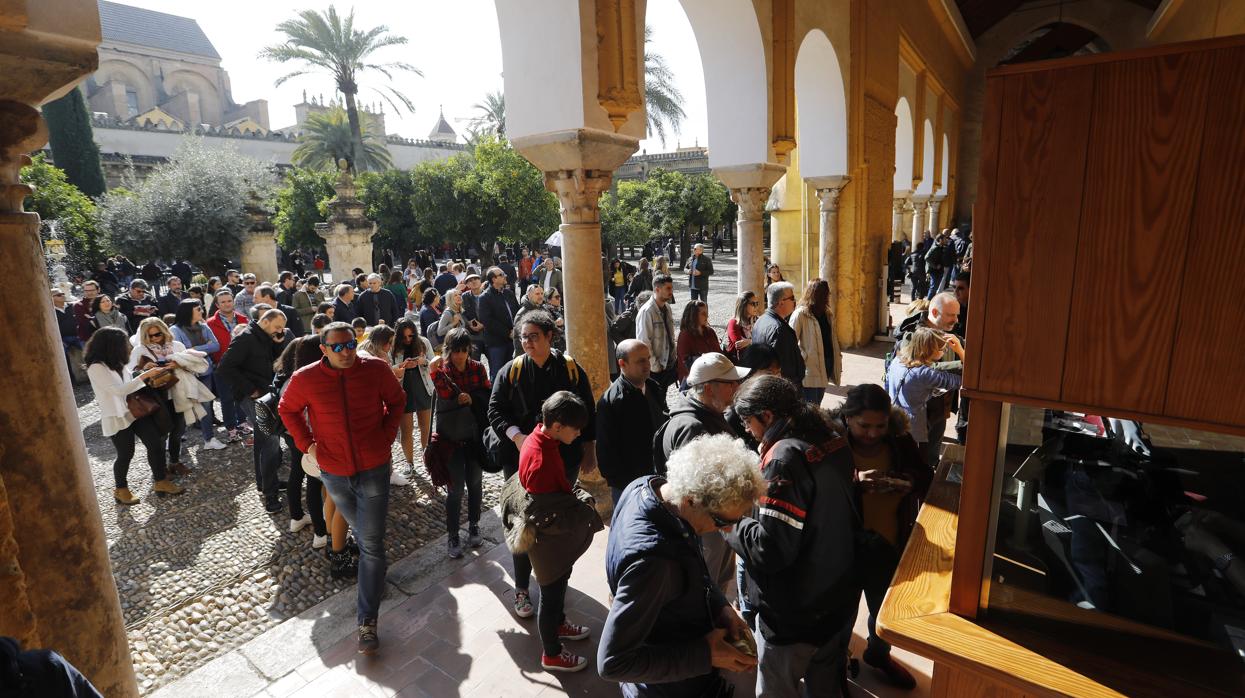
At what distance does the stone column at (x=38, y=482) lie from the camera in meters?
1.95

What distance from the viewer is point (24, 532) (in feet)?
6.59

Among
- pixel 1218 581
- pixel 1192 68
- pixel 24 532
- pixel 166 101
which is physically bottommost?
pixel 1218 581

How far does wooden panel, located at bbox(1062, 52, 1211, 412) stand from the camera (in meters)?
1.32

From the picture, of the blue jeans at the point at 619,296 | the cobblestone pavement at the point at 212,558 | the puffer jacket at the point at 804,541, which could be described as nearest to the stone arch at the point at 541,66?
the cobblestone pavement at the point at 212,558

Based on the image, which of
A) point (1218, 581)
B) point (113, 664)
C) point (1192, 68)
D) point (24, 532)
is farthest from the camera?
point (113, 664)

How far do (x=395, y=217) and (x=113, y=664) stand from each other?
79.2ft

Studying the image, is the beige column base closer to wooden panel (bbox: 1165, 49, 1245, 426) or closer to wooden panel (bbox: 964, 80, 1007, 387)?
wooden panel (bbox: 964, 80, 1007, 387)

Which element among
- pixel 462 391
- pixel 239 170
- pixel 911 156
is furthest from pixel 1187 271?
pixel 239 170

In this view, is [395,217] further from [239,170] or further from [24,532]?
[24,532]

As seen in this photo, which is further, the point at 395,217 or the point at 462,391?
the point at 395,217

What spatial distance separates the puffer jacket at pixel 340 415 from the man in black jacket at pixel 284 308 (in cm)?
392

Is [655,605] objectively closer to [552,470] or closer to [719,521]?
[719,521]

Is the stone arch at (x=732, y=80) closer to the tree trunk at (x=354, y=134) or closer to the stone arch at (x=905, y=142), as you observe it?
the stone arch at (x=905, y=142)

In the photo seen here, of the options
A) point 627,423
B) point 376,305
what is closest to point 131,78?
point 376,305
